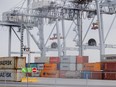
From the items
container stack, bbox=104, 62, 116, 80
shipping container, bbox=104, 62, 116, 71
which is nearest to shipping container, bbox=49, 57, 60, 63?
shipping container, bbox=104, 62, 116, 71

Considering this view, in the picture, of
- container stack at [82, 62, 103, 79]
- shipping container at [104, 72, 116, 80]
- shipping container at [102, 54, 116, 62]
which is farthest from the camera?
shipping container at [102, 54, 116, 62]

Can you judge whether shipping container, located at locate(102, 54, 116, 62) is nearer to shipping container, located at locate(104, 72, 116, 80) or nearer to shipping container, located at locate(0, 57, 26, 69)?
shipping container, located at locate(104, 72, 116, 80)

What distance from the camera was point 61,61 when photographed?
70250 mm

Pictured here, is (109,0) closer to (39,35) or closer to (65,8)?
(65,8)

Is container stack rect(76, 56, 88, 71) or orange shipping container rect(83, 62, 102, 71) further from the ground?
container stack rect(76, 56, 88, 71)

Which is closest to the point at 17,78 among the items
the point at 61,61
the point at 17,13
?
the point at 61,61

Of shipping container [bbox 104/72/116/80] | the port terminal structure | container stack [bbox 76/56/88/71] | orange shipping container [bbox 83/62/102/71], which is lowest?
shipping container [bbox 104/72/116/80]

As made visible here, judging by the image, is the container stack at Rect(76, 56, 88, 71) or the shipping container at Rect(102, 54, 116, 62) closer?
the shipping container at Rect(102, 54, 116, 62)

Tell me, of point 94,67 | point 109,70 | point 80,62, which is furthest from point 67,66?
point 109,70

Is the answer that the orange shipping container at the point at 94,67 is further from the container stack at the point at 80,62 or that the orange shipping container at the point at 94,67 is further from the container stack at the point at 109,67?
the container stack at the point at 80,62

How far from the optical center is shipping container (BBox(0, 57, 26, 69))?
46094 millimetres

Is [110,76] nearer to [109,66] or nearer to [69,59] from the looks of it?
[109,66]

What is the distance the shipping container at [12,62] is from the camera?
46094mm

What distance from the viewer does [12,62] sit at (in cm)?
4634
